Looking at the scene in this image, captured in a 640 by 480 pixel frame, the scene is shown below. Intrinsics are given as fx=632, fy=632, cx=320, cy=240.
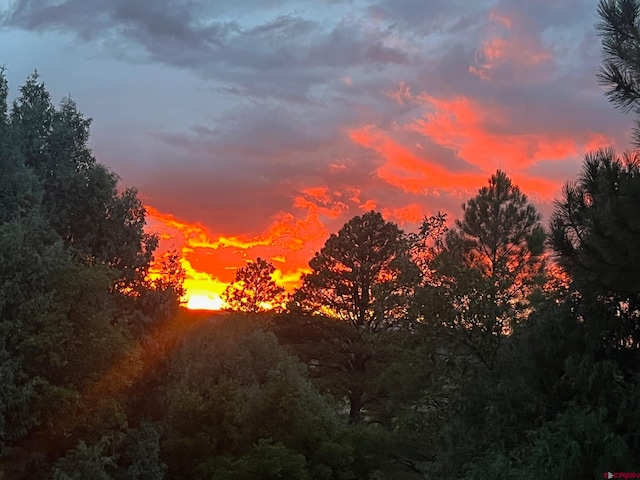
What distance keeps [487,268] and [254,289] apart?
21982mm

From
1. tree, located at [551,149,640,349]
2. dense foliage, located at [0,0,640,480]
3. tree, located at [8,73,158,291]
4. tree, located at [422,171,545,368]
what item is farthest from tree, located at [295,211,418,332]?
tree, located at [551,149,640,349]

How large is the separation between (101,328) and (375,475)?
394 inches

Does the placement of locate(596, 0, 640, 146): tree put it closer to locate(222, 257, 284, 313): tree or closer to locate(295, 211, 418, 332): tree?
locate(295, 211, 418, 332): tree

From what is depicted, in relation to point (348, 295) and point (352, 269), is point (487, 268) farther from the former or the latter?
point (348, 295)

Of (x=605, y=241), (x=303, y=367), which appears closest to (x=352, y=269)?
(x=303, y=367)

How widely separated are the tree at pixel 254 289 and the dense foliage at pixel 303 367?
42.3 ft

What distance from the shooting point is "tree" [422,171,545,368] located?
14.4 metres

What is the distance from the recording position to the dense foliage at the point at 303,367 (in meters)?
9.09

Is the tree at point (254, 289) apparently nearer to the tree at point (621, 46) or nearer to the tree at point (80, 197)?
the tree at point (80, 197)

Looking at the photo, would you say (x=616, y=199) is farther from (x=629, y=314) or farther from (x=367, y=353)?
(x=367, y=353)

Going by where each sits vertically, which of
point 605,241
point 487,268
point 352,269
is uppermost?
point 352,269

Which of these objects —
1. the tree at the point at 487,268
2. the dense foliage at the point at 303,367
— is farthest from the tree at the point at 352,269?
the tree at the point at 487,268

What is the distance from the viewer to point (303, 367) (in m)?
24.5

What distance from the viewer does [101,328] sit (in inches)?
559
